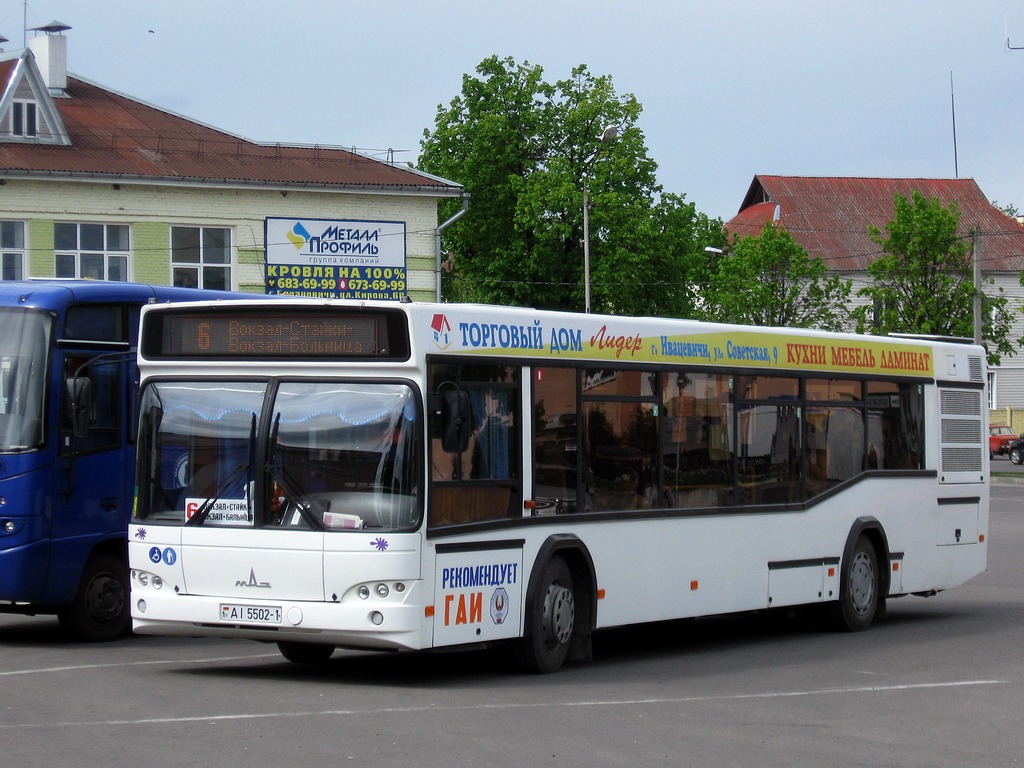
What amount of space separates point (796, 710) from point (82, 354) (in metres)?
6.73

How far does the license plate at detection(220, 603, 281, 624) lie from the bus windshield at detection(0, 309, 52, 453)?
10.9 ft

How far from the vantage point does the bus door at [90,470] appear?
42.9 ft

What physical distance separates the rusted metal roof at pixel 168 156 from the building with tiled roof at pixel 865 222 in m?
37.5

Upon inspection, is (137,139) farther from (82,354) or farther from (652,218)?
(82,354)

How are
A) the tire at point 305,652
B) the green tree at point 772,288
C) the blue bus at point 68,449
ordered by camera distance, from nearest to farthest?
the tire at point 305,652
the blue bus at point 68,449
the green tree at point 772,288

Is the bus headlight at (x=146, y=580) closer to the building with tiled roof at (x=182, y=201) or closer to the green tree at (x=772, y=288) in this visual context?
the building with tiled roof at (x=182, y=201)

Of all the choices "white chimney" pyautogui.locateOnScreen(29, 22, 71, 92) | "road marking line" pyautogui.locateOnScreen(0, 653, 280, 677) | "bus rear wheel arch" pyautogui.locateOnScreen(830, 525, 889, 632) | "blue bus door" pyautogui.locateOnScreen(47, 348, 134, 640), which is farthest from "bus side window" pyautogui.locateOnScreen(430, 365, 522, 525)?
"white chimney" pyautogui.locateOnScreen(29, 22, 71, 92)

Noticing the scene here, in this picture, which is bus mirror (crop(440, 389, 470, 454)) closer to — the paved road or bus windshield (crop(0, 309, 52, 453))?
the paved road

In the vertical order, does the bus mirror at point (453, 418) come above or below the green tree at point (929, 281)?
below

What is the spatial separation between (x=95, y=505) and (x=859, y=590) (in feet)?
22.6

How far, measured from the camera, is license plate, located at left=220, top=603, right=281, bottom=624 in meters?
10.2

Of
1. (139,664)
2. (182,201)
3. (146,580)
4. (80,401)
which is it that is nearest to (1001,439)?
(182,201)

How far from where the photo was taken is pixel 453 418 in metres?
10.3

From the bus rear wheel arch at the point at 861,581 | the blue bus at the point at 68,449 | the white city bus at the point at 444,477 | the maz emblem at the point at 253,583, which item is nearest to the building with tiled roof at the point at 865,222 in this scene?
the bus rear wheel arch at the point at 861,581
